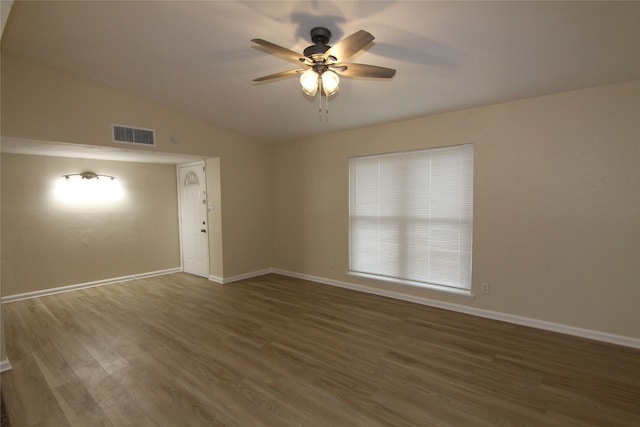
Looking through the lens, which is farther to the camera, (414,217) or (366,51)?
(414,217)

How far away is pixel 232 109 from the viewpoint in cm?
441

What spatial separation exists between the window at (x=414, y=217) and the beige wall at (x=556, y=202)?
0.51 ft

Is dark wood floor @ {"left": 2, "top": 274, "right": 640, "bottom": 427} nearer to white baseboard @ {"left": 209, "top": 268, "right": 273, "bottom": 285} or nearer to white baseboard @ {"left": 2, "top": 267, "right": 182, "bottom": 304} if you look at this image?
white baseboard @ {"left": 2, "top": 267, "right": 182, "bottom": 304}

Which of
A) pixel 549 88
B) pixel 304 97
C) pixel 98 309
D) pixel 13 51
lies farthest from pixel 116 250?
pixel 549 88

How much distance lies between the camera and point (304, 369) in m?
2.61

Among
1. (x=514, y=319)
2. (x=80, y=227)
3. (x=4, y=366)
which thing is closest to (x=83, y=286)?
(x=80, y=227)

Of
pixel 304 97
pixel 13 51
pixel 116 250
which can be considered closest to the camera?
pixel 13 51

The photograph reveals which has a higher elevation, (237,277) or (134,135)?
(134,135)

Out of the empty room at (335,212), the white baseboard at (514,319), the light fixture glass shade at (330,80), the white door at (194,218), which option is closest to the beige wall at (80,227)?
the empty room at (335,212)

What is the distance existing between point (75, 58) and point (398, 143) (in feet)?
13.1

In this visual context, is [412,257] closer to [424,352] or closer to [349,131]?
[424,352]

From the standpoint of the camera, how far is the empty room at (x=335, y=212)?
224 centimetres

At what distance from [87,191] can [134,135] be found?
5.74 ft

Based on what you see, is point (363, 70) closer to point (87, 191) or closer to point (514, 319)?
point (514, 319)
